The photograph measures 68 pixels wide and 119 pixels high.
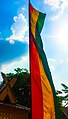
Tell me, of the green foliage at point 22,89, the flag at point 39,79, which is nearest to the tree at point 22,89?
the green foliage at point 22,89

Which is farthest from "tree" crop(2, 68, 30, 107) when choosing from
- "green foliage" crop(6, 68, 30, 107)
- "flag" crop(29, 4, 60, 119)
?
"flag" crop(29, 4, 60, 119)

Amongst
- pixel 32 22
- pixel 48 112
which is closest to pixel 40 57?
pixel 32 22

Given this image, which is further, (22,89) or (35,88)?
(22,89)

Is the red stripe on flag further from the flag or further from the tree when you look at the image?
the tree

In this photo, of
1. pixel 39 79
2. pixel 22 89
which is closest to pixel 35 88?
pixel 39 79

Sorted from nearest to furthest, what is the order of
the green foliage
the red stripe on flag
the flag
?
the red stripe on flag, the flag, the green foliage

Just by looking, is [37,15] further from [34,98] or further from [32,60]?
[34,98]

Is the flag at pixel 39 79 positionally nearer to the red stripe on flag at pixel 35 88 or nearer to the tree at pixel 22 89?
the red stripe on flag at pixel 35 88

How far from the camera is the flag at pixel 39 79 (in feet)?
24.6

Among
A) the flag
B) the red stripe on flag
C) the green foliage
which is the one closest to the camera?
the red stripe on flag

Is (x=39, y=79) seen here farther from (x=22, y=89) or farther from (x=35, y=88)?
(x=22, y=89)

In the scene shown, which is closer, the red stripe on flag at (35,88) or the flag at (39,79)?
the red stripe on flag at (35,88)

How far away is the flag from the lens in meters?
7.50

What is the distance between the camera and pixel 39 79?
7.85m
